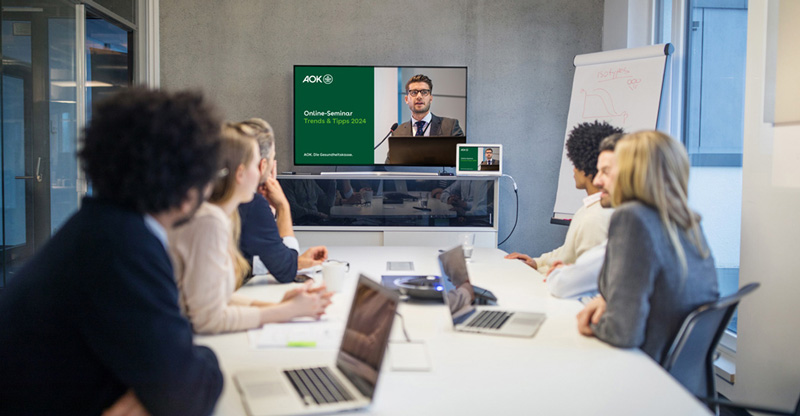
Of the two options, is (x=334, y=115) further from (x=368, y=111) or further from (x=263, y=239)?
(x=263, y=239)

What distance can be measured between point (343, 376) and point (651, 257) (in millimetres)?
840

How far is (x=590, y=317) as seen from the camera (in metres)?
1.73

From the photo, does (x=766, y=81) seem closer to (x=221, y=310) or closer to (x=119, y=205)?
(x=221, y=310)

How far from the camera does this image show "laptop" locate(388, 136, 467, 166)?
4730mm

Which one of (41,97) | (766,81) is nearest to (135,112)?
(766,81)

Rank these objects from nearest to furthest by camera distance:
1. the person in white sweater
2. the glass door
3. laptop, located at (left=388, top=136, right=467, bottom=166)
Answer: the person in white sweater
the glass door
laptop, located at (left=388, top=136, right=467, bottom=166)

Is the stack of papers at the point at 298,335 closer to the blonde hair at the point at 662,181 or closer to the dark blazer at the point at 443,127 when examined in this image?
the blonde hair at the point at 662,181

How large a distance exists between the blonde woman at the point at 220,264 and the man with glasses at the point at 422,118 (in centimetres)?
306

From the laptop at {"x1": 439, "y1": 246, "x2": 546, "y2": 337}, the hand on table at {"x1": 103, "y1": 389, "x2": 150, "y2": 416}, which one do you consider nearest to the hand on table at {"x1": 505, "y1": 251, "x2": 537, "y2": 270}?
the laptop at {"x1": 439, "y1": 246, "x2": 546, "y2": 337}

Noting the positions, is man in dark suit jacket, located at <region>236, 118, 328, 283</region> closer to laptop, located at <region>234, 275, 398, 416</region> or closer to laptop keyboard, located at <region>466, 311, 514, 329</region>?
laptop keyboard, located at <region>466, 311, 514, 329</region>

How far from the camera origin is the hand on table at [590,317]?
66.5 inches

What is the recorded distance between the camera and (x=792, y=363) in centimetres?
251

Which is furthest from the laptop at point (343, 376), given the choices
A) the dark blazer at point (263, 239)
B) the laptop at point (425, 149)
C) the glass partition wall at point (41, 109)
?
the laptop at point (425, 149)

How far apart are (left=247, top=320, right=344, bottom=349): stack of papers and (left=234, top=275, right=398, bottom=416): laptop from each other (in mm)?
201
